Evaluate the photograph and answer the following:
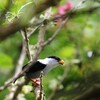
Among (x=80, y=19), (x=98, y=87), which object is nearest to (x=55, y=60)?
(x=80, y=19)

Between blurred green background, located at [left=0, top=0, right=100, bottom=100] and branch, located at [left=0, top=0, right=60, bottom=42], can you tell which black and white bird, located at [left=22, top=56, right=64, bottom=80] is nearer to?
blurred green background, located at [left=0, top=0, right=100, bottom=100]

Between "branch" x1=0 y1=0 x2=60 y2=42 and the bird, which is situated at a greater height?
the bird

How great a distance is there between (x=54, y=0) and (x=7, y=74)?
108 inches

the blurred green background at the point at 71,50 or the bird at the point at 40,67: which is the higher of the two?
the blurred green background at the point at 71,50

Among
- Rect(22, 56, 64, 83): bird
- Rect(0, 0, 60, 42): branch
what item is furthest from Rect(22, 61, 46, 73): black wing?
Rect(0, 0, 60, 42): branch

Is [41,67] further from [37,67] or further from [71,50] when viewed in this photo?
[71,50]

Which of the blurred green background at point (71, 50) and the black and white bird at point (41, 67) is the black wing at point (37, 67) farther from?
the blurred green background at point (71, 50)

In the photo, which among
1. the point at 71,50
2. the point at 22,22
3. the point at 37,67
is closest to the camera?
the point at 22,22

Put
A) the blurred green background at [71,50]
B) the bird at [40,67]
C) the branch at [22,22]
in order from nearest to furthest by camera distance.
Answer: the branch at [22,22]
the bird at [40,67]
the blurred green background at [71,50]

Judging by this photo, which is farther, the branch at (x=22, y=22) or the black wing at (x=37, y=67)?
the black wing at (x=37, y=67)

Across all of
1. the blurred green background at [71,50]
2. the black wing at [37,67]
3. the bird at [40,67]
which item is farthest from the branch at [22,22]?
the blurred green background at [71,50]

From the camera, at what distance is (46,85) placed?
253 centimetres

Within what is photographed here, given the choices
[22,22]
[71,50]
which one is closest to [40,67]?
[71,50]

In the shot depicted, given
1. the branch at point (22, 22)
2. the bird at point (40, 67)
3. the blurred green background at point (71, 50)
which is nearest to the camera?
the branch at point (22, 22)
